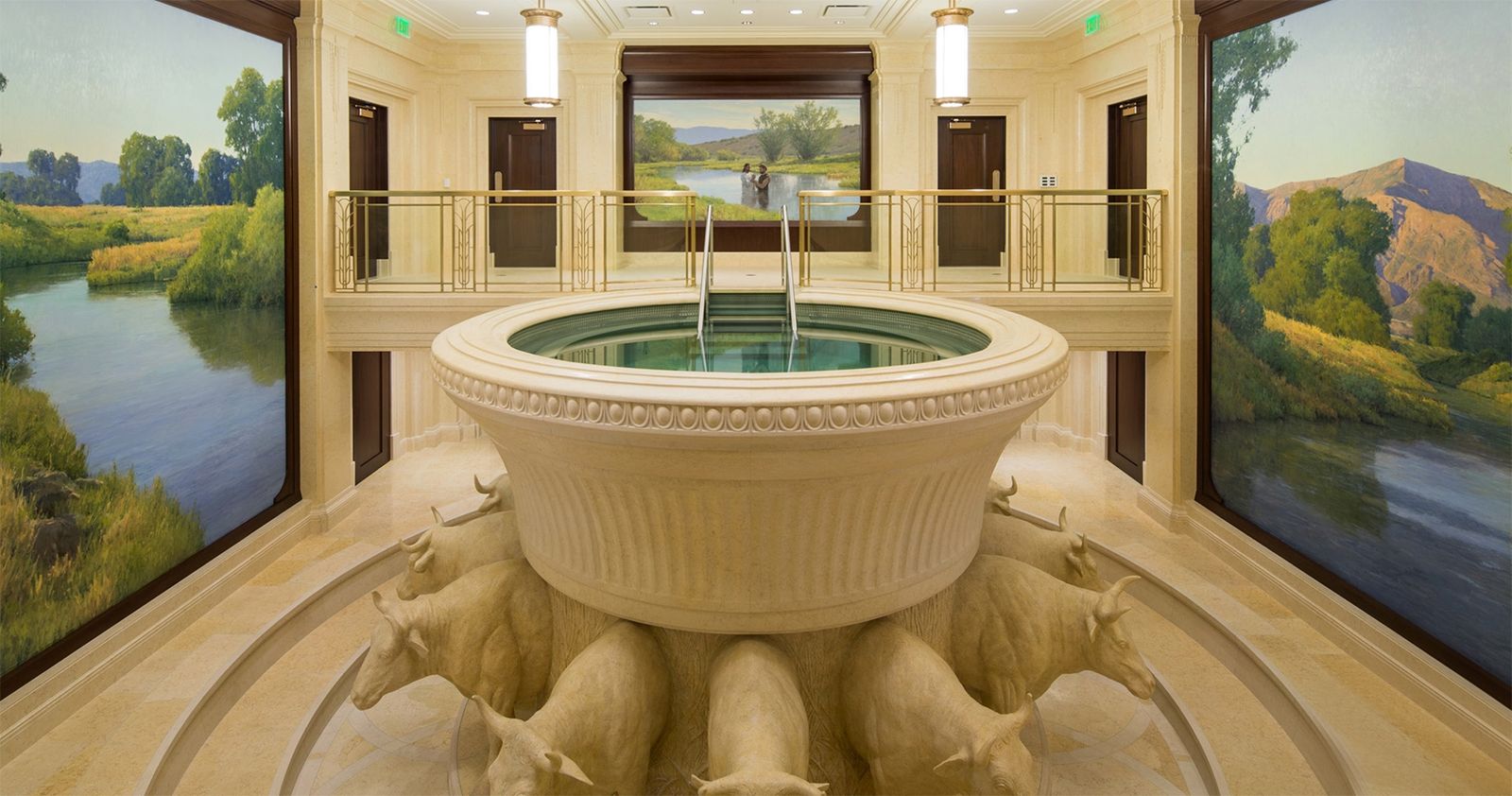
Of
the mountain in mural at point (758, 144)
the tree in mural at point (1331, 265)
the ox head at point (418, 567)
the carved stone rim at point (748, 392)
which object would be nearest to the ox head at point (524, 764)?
the carved stone rim at point (748, 392)

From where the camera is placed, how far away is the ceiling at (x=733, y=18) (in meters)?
8.86

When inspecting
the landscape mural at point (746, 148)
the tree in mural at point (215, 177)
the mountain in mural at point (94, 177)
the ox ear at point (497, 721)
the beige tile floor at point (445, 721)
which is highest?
the landscape mural at point (746, 148)

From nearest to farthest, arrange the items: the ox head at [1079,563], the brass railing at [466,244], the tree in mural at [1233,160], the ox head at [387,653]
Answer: the ox head at [387,653]
the ox head at [1079,563]
the tree in mural at [1233,160]
the brass railing at [466,244]

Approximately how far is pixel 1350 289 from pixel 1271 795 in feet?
10.1

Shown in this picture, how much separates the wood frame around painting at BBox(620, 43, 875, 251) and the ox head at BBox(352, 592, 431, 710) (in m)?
7.35

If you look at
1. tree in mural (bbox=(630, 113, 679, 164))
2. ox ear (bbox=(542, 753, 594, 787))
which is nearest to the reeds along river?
ox ear (bbox=(542, 753, 594, 787))

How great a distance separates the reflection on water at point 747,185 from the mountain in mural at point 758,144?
0.85 ft

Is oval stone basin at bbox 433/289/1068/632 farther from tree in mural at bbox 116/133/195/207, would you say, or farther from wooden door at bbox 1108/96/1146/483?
wooden door at bbox 1108/96/1146/483

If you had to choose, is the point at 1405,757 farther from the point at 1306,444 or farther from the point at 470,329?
the point at 470,329

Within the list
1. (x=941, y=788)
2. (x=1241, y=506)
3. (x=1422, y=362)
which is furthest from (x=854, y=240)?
(x=941, y=788)

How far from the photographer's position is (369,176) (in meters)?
9.15

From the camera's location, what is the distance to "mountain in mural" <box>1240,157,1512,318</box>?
4.21 m

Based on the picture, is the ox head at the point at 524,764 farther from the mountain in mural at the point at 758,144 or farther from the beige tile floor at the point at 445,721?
the mountain in mural at the point at 758,144

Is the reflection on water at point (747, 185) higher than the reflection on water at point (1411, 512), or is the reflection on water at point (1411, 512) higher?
the reflection on water at point (747, 185)
